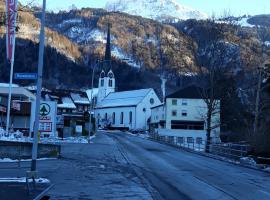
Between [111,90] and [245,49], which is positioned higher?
[111,90]

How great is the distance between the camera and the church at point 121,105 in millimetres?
154000

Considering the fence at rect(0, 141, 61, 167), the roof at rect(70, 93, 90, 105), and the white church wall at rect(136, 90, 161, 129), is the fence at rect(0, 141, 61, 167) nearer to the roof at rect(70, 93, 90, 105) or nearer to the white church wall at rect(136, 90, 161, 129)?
the roof at rect(70, 93, 90, 105)

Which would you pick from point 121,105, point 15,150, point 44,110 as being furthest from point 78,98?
point 44,110

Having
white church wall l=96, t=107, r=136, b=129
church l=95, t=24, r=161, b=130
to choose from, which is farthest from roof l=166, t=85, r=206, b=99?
white church wall l=96, t=107, r=136, b=129

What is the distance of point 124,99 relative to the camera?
169750 mm

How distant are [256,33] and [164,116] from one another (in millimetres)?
72768

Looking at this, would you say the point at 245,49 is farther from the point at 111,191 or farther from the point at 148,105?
the point at 148,105

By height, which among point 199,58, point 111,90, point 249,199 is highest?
point 111,90

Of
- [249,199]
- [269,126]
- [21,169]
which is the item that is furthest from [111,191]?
[269,126]

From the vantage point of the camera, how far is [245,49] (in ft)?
152

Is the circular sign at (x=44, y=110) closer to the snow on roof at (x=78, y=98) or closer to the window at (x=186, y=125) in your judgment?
the window at (x=186, y=125)

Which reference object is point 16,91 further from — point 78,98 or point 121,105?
point 121,105

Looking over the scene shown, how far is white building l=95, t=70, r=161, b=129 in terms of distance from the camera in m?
154

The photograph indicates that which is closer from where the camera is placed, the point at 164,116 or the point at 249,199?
the point at 249,199
